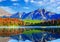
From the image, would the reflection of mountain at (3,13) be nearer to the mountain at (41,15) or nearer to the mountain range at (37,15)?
the mountain range at (37,15)

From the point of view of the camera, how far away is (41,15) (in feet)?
10.6

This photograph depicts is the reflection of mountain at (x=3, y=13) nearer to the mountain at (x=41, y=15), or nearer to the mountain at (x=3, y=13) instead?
the mountain at (x=3, y=13)

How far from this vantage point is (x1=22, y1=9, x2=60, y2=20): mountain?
322 centimetres

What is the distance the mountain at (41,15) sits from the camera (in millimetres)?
3219

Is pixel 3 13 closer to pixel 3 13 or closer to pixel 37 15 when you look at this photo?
pixel 3 13

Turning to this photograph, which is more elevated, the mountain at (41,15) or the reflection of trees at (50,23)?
the mountain at (41,15)

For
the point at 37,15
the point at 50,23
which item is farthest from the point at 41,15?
the point at 50,23

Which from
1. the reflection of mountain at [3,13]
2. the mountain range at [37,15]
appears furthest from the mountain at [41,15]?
the reflection of mountain at [3,13]

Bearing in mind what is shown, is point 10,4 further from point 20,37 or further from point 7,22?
point 20,37

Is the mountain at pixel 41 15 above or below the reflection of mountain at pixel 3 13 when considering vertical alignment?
below

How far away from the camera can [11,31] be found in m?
3.30

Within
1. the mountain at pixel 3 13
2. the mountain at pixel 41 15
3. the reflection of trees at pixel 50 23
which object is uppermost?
the mountain at pixel 3 13

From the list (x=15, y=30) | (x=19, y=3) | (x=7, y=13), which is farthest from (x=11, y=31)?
(x=19, y=3)

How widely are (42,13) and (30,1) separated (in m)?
0.36
